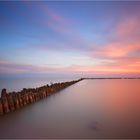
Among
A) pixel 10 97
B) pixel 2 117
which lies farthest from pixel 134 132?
pixel 10 97

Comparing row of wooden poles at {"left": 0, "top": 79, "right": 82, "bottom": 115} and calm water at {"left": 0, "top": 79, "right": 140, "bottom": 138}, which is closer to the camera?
calm water at {"left": 0, "top": 79, "right": 140, "bottom": 138}

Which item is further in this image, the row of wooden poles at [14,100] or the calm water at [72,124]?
the row of wooden poles at [14,100]

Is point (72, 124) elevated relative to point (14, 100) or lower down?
lower down

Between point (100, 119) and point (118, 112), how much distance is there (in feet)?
4.80

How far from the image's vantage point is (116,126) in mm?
6469

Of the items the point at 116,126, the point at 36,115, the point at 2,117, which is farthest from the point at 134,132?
the point at 2,117

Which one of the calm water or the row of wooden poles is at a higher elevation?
the row of wooden poles

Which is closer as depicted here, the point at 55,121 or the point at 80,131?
the point at 80,131

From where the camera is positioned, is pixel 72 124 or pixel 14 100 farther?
pixel 14 100

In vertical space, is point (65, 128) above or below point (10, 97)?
below

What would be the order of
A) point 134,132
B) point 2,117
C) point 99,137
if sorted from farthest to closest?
1. point 2,117
2. point 134,132
3. point 99,137

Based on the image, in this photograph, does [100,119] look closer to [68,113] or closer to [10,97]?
[68,113]

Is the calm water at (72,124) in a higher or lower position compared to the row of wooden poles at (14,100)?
lower

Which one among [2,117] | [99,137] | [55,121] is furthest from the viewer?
[2,117]
